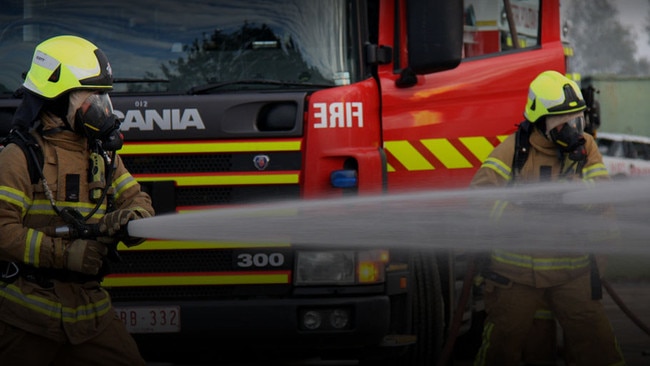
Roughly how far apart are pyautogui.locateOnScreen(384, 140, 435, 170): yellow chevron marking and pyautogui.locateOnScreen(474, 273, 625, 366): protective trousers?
2.91 feet

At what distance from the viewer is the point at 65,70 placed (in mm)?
4852

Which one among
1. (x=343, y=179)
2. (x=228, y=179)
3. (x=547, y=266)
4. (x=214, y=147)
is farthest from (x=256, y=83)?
(x=547, y=266)

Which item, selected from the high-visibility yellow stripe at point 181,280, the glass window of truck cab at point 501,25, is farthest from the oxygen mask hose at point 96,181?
the glass window of truck cab at point 501,25

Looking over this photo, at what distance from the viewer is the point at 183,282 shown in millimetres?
6559

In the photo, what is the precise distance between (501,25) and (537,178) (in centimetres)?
143

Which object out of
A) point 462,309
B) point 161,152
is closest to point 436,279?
point 462,309

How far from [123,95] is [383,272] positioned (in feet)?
5.22

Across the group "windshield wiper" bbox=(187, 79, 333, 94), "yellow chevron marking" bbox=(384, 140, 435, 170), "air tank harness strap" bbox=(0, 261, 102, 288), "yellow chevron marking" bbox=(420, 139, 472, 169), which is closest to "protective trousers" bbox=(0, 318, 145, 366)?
"air tank harness strap" bbox=(0, 261, 102, 288)

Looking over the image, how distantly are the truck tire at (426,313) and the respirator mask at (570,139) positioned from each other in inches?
44.3

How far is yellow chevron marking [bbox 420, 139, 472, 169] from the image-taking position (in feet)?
23.1

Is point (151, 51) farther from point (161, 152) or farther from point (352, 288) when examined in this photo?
point (352, 288)

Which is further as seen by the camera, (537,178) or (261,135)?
(261,135)

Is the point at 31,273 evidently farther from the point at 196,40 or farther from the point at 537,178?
the point at 537,178

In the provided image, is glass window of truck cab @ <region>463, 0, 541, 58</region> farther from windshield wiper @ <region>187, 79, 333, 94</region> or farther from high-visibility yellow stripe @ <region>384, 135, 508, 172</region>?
windshield wiper @ <region>187, 79, 333, 94</region>
